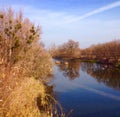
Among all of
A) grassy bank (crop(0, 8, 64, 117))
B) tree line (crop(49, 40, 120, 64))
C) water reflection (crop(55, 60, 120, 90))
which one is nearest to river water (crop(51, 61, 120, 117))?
water reflection (crop(55, 60, 120, 90))

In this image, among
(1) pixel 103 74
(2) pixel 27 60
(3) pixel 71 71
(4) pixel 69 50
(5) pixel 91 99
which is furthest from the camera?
(4) pixel 69 50

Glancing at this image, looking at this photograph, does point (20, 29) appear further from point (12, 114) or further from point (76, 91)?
point (12, 114)

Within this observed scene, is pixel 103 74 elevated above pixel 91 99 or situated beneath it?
elevated above

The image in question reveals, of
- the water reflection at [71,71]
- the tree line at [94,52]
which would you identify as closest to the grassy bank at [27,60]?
the tree line at [94,52]

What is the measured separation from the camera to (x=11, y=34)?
1836 centimetres

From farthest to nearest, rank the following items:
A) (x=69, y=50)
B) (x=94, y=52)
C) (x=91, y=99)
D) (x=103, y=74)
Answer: (x=69, y=50) < (x=94, y=52) < (x=103, y=74) < (x=91, y=99)

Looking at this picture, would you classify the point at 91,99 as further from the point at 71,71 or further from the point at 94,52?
the point at 94,52

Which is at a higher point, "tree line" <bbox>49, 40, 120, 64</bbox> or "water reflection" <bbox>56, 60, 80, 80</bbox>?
"tree line" <bbox>49, 40, 120, 64</bbox>

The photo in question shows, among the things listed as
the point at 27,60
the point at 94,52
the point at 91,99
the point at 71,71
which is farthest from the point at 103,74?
the point at 94,52

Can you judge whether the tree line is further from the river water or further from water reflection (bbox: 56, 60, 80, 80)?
the river water

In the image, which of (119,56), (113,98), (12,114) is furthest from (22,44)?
(119,56)

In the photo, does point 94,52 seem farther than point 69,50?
No

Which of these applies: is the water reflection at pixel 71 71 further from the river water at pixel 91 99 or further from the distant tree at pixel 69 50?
the distant tree at pixel 69 50

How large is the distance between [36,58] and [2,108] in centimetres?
1767
